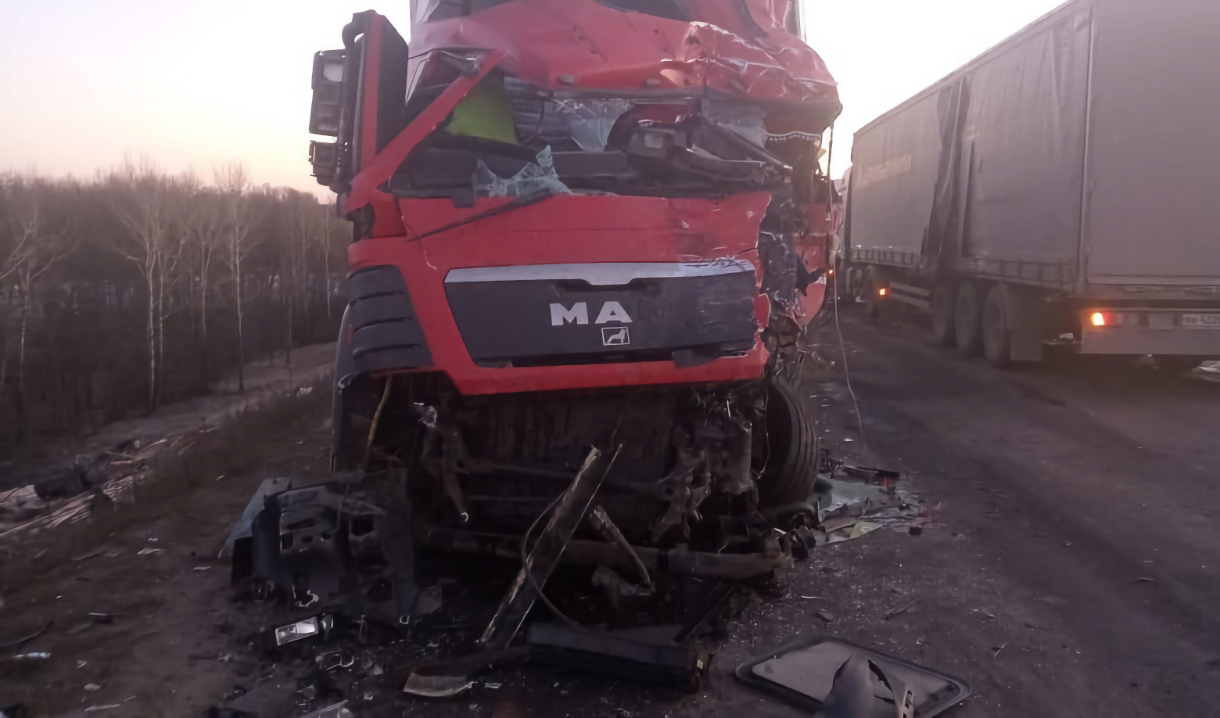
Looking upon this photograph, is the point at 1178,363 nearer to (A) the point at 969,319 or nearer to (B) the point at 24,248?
(A) the point at 969,319

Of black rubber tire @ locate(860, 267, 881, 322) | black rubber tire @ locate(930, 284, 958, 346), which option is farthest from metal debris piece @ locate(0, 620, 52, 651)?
black rubber tire @ locate(860, 267, 881, 322)

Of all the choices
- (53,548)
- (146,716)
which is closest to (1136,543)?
(146,716)

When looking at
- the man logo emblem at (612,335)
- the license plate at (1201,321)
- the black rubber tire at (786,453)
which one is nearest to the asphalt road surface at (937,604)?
the black rubber tire at (786,453)

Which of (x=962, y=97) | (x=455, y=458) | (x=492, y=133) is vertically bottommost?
(x=455, y=458)

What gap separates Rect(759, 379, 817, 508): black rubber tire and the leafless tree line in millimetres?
27933

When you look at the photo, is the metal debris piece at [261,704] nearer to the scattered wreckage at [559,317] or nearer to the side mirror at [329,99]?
the scattered wreckage at [559,317]

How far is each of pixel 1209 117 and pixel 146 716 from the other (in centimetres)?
1038

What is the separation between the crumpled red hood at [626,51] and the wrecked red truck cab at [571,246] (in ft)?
0.04

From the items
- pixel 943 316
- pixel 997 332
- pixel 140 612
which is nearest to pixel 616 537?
pixel 140 612

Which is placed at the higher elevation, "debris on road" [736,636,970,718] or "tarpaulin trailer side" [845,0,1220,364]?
"tarpaulin trailer side" [845,0,1220,364]

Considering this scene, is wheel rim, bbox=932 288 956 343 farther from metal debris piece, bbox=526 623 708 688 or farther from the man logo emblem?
the man logo emblem

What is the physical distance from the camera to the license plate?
Result: 879 centimetres

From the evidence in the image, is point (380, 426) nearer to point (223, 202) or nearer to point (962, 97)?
point (962, 97)

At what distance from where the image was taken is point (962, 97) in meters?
12.4
